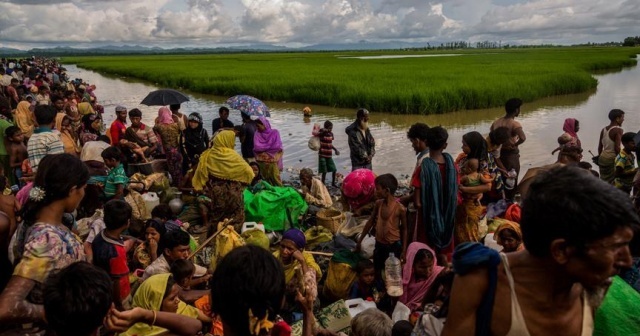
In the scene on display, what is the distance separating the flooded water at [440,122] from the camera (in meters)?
9.51

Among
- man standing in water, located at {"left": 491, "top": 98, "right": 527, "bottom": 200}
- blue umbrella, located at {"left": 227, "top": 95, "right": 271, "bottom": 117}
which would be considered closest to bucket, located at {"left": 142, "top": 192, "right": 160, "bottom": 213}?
blue umbrella, located at {"left": 227, "top": 95, "right": 271, "bottom": 117}

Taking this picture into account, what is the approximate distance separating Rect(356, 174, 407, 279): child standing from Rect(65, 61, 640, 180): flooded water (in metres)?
4.44

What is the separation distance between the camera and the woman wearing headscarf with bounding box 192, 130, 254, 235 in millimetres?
4875

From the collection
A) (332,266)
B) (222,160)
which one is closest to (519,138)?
(332,266)

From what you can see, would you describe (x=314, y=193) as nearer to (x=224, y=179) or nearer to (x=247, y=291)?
(x=224, y=179)

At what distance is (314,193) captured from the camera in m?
5.99

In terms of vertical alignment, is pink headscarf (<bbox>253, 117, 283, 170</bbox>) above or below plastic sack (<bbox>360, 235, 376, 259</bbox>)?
above

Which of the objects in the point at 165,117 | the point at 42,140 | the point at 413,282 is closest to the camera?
the point at 413,282

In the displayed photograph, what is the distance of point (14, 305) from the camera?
5.81 feet

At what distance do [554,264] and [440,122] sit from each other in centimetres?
1368

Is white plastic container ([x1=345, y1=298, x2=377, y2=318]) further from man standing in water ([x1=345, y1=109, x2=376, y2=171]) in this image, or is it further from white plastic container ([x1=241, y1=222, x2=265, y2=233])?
man standing in water ([x1=345, y1=109, x2=376, y2=171])

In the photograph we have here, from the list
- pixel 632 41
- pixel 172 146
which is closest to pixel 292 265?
pixel 172 146

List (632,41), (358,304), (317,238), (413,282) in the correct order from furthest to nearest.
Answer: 1. (632,41)
2. (317,238)
3. (358,304)
4. (413,282)

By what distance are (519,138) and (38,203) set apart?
18.3 feet
